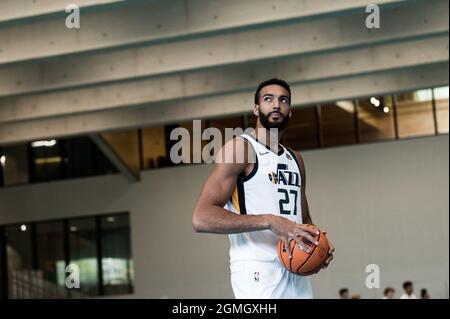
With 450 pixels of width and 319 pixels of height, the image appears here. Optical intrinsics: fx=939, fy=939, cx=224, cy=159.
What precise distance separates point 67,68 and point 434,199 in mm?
11125

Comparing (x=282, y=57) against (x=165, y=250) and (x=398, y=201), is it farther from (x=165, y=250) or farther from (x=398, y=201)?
(x=165, y=250)

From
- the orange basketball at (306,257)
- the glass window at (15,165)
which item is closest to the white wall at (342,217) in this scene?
the glass window at (15,165)

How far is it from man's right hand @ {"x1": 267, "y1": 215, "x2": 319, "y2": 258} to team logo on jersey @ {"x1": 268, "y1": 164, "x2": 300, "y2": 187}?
1.28 ft

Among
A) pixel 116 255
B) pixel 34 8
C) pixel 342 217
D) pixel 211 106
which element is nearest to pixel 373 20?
pixel 34 8

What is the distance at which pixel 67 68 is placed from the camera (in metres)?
18.3

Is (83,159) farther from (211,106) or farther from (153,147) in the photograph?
(211,106)

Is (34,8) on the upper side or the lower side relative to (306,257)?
upper

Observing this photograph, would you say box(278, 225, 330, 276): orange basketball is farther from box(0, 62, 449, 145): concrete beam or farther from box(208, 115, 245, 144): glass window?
box(208, 115, 245, 144): glass window

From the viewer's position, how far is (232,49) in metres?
17.0

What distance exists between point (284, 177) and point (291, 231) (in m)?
0.51

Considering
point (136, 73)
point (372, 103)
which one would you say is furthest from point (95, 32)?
point (372, 103)

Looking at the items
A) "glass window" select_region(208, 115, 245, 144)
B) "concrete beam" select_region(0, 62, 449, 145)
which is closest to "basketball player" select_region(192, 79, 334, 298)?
"concrete beam" select_region(0, 62, 449, 145)

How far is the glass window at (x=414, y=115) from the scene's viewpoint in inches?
987

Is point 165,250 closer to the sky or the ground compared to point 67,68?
closer to the ground
